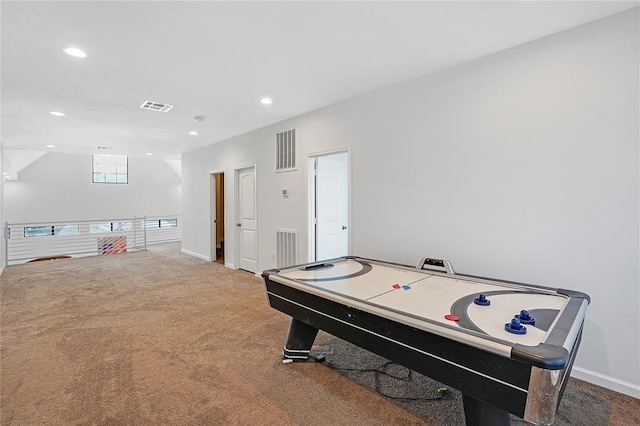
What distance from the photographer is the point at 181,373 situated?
2.35 metres

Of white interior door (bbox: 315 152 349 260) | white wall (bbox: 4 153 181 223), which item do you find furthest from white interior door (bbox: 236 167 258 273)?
white wall (bbox: 4 153 181 223)

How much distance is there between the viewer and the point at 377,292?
6.59 feet

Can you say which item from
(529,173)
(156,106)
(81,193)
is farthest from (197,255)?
(529,173)

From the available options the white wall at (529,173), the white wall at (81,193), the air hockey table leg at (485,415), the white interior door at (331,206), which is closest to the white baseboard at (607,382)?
the white wall at (529,173)

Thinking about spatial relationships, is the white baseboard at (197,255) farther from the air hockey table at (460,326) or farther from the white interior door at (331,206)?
the air hockey table at (460,326)

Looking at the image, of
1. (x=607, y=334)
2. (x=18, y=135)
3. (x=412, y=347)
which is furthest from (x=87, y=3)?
(x=18, y=135)

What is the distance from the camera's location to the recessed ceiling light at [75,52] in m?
2.46

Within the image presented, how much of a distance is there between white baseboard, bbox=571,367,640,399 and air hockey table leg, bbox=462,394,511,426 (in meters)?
1.28

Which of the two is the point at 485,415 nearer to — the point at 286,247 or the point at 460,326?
the point at 460,326

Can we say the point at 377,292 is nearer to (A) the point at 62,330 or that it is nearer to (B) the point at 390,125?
(B) the point at 390,125

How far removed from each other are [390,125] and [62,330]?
4.02 m

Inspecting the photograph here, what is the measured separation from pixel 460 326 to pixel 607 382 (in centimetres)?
166

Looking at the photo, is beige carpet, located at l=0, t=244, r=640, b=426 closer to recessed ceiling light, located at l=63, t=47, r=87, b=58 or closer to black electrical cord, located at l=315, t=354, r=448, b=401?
black electrical cord, located at l=315, t=354, r=448, b=401

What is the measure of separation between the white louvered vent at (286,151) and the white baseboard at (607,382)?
3.70 meters
